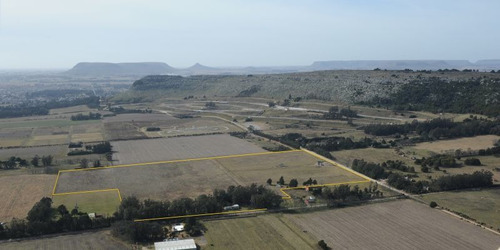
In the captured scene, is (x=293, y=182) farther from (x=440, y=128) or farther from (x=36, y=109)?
(x=36, y=109)

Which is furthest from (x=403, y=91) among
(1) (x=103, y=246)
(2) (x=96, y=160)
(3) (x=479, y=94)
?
(1) (x=103, y=246)

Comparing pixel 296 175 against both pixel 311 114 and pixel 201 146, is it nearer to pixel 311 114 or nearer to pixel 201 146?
pixel 201 146

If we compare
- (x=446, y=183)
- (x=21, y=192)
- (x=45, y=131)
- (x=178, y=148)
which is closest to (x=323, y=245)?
(x=446, y=183)

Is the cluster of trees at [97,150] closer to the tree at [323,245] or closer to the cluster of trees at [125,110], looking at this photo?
the tree at [323,245]

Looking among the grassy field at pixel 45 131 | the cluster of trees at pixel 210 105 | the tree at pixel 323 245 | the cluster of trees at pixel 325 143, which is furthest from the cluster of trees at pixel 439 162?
the cluster of trees at pixel 210 105

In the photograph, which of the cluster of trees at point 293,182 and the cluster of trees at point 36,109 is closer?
the cluster of trees at point 293,182

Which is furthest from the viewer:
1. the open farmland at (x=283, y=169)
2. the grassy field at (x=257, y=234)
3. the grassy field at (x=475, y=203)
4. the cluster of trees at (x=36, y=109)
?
the cluster of trees at (x=36, y=109)

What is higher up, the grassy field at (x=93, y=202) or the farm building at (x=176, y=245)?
the farm building at (x=176, y=245)
